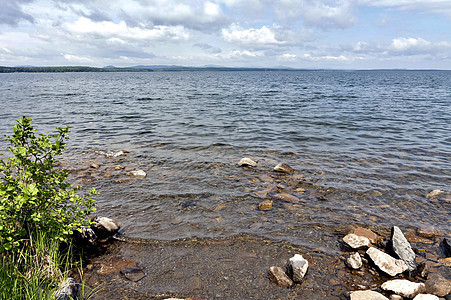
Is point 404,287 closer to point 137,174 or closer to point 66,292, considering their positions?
point 66,292

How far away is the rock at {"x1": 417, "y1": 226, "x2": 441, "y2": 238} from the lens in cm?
757

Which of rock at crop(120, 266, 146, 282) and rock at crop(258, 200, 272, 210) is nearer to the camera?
rock at crop(120, 266, 146, 282)

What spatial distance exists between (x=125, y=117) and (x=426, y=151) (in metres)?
24.2

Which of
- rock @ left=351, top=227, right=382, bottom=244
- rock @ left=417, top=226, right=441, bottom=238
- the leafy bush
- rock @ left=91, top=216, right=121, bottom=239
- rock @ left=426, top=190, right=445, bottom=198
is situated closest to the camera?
the leafy bush

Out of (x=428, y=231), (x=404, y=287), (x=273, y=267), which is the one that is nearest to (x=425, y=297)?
(x=404, y=287)

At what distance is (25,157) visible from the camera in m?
5.14

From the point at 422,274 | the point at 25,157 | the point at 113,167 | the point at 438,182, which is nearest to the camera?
the point at 25,157

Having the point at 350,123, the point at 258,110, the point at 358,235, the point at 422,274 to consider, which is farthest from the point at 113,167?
the point at 258,110

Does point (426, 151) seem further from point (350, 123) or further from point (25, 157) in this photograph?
point (25, 157)

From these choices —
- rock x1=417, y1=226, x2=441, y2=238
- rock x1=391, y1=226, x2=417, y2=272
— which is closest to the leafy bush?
rock x1=391, y1=226, x2=417, y2=272

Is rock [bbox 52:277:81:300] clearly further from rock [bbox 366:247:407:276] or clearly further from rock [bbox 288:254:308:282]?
rock [bbox 366:247:407:276]

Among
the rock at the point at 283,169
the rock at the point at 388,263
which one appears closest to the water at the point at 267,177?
the rock at the point at 283,169

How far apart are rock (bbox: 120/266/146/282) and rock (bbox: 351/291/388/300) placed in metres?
Answer: 4.29

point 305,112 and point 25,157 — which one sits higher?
point 25,157
